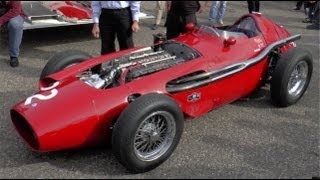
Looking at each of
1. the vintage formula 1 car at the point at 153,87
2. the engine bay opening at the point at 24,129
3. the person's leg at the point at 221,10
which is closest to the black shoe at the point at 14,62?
the vintage formula 1 car at the point at 153,87

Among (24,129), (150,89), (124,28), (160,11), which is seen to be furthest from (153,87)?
(160,11)

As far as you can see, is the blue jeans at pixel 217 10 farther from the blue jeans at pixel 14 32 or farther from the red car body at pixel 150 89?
the blue jeans at pixel 14 32

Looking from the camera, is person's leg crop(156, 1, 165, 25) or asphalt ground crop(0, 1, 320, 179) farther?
person's leg crop(156, 1, 165, 25)

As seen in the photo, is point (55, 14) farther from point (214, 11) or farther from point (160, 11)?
point (214, 11)

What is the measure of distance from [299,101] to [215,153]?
1840 mm

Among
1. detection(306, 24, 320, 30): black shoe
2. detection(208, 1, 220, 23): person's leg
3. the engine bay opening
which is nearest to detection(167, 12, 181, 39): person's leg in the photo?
the engine bay opening

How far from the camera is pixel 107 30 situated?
489 centimetres

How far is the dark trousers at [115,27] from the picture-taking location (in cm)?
473

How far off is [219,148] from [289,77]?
1307mm

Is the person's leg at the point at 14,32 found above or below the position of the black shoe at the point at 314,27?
above

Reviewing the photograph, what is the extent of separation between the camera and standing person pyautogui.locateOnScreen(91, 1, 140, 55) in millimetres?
4703

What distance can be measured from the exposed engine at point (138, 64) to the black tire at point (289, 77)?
40.0 inches

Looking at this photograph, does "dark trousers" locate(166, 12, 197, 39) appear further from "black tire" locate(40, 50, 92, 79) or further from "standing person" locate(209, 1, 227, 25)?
"standing person" locate(209, 1, 227, 25)

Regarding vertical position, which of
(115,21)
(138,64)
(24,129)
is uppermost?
(115,21)
